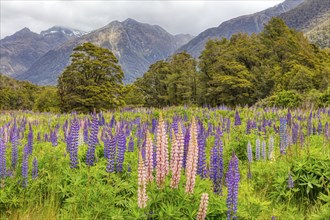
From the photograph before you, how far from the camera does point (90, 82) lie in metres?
33.8

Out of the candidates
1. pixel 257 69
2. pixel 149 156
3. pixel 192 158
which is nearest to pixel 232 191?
pixel 192 158

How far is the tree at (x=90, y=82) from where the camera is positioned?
108 ft

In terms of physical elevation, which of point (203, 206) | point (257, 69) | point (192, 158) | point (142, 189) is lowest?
point (203, 206)

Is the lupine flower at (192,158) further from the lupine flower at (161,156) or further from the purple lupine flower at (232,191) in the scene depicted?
the purple lupine flower at (232,191)

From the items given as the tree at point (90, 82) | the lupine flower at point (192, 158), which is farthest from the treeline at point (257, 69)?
the lupine flower at point (192, 158)

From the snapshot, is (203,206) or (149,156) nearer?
(203,206)

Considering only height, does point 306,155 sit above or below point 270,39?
below

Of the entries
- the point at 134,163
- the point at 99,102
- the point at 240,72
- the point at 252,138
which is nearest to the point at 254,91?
the point at 240,72

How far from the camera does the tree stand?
32.9 m

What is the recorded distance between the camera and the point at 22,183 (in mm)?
5090

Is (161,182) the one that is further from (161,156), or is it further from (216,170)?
(216,170)

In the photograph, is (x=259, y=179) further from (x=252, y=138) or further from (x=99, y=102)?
(x=99, y=102)

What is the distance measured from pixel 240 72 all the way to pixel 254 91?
11.2 ft

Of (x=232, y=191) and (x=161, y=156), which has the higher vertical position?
(x=161, y=156)
